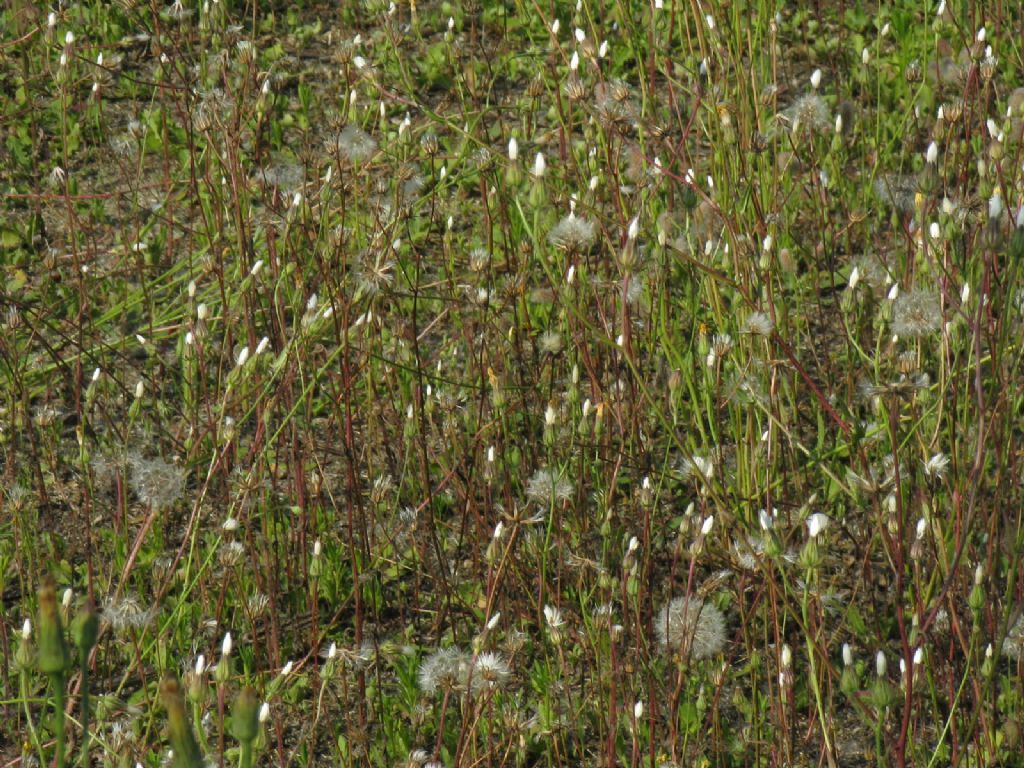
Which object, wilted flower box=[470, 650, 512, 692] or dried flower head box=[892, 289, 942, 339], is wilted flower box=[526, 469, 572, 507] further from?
dried flower head box=[892, 289, 942, 339]

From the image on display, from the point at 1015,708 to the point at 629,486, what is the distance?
1095 mm

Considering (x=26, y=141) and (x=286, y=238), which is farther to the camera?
(x=26, y=141)

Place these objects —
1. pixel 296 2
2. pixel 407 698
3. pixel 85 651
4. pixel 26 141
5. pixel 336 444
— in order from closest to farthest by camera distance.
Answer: pixel 85 651, pixel 407 698, pixel 336 444, pixel 26 141, pixel 296 2

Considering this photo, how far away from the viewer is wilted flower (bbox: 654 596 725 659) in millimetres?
2582

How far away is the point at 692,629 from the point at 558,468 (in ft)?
2.19

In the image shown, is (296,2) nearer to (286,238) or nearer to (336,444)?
(336,444)

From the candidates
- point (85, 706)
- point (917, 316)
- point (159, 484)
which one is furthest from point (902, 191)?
point (85, 706)

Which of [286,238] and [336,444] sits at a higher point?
[286,238]

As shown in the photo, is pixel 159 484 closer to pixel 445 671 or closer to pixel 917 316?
pixel 445 671

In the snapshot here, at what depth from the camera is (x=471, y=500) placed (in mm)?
2986

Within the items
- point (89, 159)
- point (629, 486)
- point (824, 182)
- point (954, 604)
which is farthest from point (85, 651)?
point (89, 159)

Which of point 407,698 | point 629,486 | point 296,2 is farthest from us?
point 296,2

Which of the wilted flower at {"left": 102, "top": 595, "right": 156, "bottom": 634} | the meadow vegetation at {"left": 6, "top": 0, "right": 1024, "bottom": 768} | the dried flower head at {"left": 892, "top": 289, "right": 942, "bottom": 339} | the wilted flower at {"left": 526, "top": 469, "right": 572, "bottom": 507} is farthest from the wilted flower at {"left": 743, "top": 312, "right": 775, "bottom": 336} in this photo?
the wilted flower at {"left": 102, "top": 595, "right": 156, "bottom": 634}

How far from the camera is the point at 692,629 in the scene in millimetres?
2539
